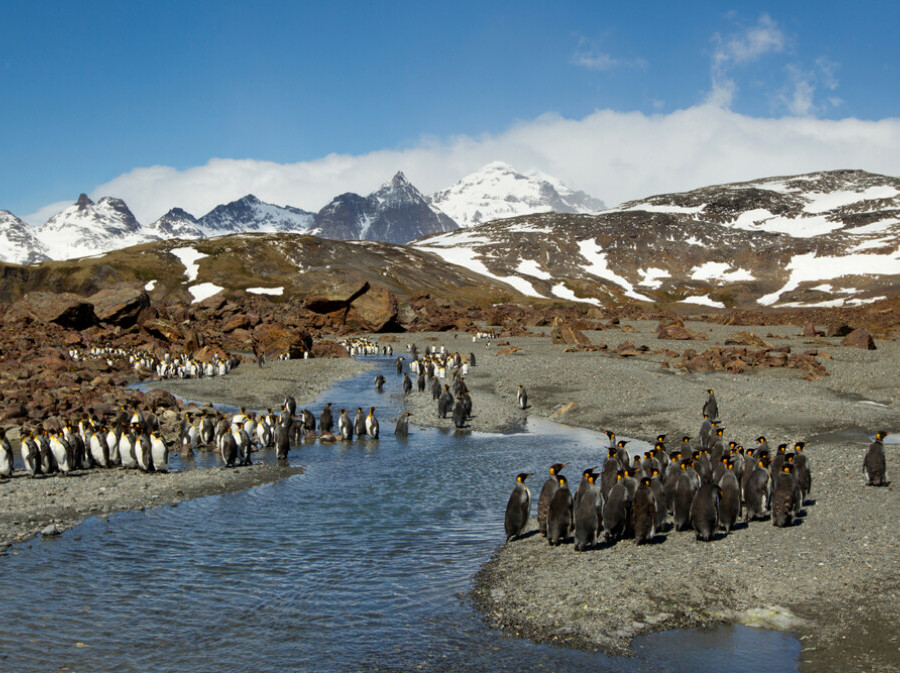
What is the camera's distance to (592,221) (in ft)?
559

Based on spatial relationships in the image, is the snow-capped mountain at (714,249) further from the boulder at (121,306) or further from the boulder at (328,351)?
the boulder at (121,306)

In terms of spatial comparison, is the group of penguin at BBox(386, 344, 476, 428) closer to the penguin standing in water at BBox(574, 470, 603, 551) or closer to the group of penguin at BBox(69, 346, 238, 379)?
the group of penguin at BBox(69, 346, 238, 379)

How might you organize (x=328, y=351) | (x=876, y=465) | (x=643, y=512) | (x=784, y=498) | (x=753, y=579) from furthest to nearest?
(x=328, y=351), (x=876, y=465), (x=784, y=498), (x=643, y=512), (x=753, y=579)

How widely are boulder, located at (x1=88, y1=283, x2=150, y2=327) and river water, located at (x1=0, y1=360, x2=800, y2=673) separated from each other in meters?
44.7

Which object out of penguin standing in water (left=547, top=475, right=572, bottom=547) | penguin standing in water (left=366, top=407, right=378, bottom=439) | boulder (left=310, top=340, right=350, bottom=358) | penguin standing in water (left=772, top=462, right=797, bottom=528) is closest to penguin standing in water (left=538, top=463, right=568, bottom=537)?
penguin standing in water (left=547, top=475, right=572, bottom=547)

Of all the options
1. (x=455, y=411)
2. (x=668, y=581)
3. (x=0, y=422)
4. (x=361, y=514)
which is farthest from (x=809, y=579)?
(x=0, y=422)

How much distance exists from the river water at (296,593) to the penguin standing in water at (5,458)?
16.8 ft

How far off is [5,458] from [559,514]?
44.1 ft

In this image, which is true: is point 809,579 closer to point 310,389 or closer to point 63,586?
point 63,586

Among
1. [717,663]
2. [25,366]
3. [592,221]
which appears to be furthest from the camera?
[592,221]

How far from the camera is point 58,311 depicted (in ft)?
170

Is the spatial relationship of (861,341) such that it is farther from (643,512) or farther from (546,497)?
(546,497)

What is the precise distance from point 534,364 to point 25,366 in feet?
80.2

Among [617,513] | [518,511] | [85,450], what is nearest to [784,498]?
[617,513]
